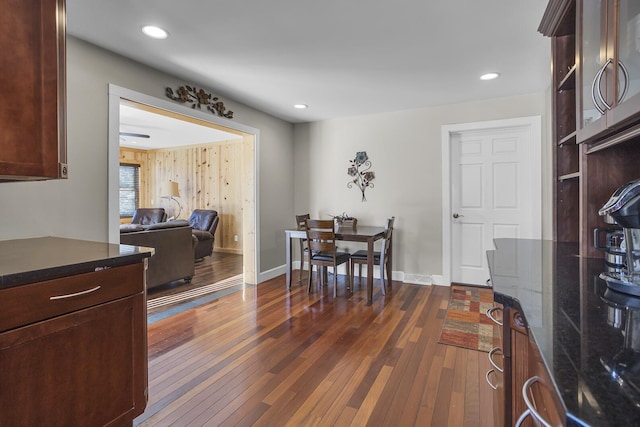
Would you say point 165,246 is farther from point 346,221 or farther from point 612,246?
point 612,246

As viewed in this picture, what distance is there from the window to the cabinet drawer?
696cm

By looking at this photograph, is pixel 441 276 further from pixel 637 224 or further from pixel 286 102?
pixel 637 224

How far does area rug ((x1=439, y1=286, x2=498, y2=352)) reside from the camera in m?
2.49

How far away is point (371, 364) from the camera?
7.09 feet

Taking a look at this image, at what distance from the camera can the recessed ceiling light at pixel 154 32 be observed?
218 cm

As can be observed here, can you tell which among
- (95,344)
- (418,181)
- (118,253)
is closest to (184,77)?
(118,253)

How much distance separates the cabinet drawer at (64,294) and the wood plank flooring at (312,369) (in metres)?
0.73

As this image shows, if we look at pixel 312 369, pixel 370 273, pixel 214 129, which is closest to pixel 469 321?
pixel 370 273

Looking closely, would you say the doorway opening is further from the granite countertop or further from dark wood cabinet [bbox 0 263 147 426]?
dark wood cabinet [bbox 0 263 147 426]

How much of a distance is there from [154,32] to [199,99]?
1.03 metres

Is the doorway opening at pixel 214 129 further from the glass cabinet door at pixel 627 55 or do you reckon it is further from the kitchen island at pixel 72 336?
the glass cabinet door at pixel 627 55

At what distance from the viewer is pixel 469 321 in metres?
2.91

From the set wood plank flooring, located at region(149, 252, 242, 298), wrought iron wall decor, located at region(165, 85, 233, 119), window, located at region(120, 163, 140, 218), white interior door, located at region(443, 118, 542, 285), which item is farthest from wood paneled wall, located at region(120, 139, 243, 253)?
white interior door, located at region(443, 118, 542, 285)

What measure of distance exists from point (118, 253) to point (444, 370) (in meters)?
2.00
